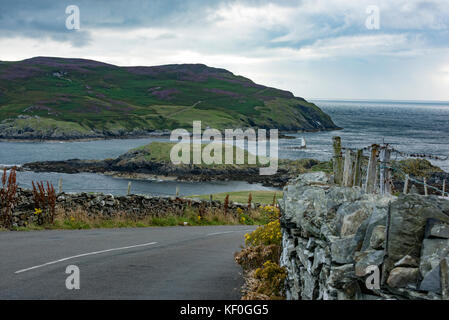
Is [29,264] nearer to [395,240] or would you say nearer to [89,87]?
[395,240]

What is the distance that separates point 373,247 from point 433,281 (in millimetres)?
932

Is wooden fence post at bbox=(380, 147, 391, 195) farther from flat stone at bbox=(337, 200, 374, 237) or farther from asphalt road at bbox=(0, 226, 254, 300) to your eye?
asphalt road at bbox=(0, 226, 254, 300)

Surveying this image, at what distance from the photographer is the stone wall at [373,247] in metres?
4.84

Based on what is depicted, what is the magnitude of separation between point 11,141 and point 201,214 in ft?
334

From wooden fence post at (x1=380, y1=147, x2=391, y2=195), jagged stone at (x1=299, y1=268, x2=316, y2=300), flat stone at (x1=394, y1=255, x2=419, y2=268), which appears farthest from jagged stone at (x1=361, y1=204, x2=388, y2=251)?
wooden fence post at (x1=380, y1=147, x2=391, y2=195)

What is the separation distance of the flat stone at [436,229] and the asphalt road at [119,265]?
5648 millimetres

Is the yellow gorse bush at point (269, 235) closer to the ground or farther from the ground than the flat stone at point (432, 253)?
closer to the ground

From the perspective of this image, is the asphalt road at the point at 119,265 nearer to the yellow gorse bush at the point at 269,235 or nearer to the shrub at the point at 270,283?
the shrub at the point at 270,283

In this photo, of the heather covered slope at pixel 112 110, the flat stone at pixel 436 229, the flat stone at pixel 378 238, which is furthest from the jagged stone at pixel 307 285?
the heather covered slope at pixel 112 110

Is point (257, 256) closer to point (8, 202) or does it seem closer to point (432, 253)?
point (432, 253)

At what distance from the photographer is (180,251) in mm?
15172

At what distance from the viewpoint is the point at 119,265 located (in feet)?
40.2

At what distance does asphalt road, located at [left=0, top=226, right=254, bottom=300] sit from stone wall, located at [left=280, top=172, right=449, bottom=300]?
127 inches

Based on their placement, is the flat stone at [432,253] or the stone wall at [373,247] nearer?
the flat stone at [432,253]
